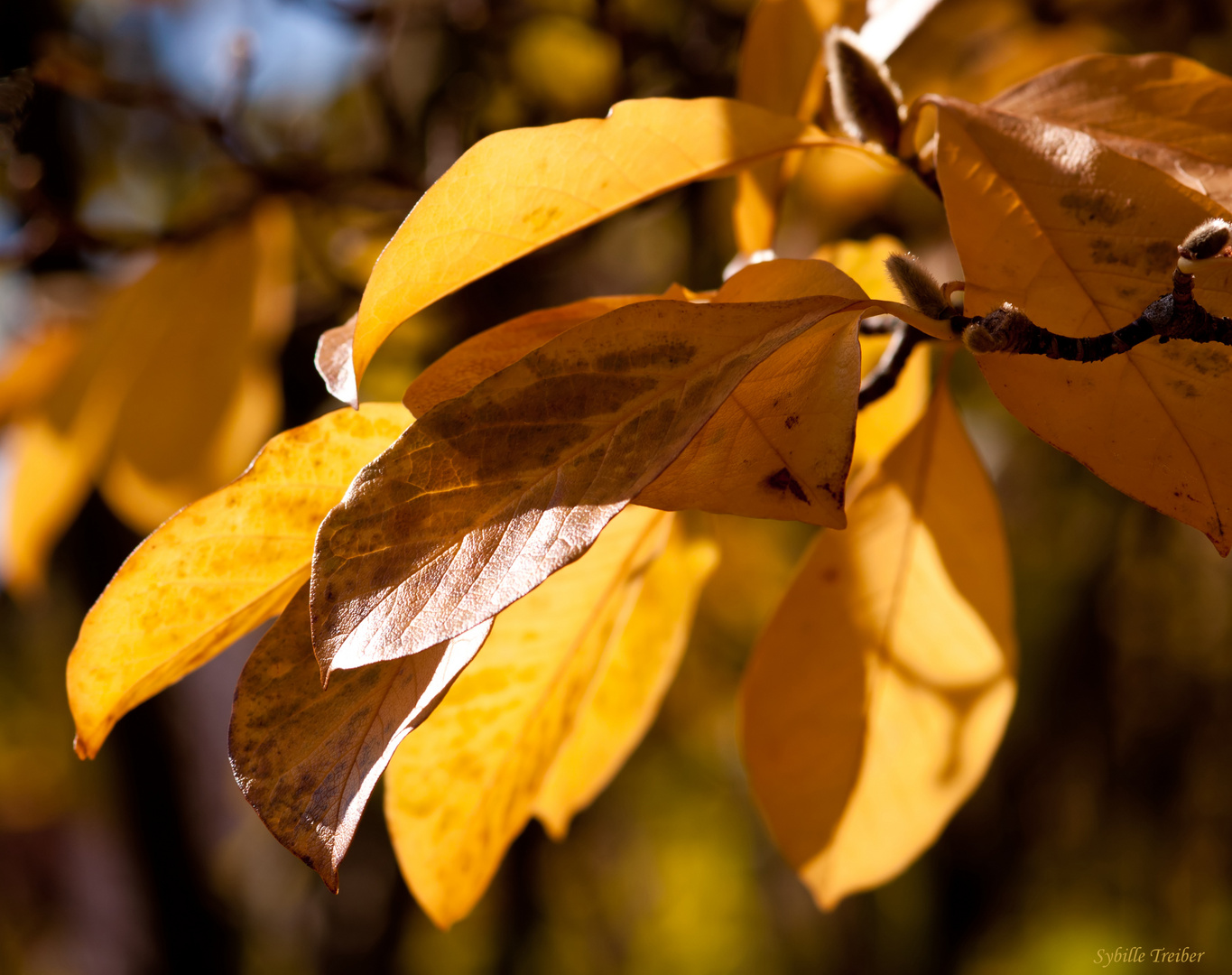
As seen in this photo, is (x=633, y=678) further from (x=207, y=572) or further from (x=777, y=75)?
(x=777, y=75)

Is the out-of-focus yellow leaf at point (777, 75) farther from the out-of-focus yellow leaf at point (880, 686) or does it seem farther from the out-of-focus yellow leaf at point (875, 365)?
the out-of-focus yellow leaf at point (880, 686)

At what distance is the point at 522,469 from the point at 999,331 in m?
0.20

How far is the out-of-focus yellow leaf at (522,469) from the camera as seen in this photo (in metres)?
0.32

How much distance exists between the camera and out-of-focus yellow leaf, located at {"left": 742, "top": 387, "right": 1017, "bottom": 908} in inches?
26.7

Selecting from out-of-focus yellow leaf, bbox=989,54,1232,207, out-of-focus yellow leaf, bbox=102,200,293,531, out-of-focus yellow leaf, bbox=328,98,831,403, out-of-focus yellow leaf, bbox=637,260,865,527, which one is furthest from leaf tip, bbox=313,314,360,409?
out-of-focus yellow leaf, bbox=102,200,293,531

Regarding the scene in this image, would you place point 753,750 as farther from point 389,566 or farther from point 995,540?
point 389,566

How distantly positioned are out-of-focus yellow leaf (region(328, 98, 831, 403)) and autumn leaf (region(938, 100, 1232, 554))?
0.39 feet

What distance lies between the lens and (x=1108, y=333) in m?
0.42

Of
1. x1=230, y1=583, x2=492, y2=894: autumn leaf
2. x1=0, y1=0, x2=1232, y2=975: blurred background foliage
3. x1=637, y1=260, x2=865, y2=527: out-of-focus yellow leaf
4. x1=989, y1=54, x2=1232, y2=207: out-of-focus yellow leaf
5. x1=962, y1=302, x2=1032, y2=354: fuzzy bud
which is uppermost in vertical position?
x1=989, y1=54, x2=1232, y2=207: out-of-focus yellow leaf

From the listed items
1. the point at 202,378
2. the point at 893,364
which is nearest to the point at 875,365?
the point at 893,364

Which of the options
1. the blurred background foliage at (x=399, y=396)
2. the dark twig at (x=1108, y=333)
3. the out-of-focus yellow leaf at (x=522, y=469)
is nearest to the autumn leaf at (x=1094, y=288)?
the dark twig at (x=1108, y=333)

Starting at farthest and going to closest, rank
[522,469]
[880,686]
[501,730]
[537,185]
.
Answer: [880,686] < [501,730] < [537,185] < [522,469]

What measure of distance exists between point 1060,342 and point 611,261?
1951 millimetres

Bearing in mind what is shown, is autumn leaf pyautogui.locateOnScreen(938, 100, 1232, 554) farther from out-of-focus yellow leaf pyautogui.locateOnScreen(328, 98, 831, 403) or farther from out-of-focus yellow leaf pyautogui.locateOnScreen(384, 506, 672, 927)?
out-of-focus yellow leaf pyautogui.locateOnScreen(384, 506, 672, 927)
